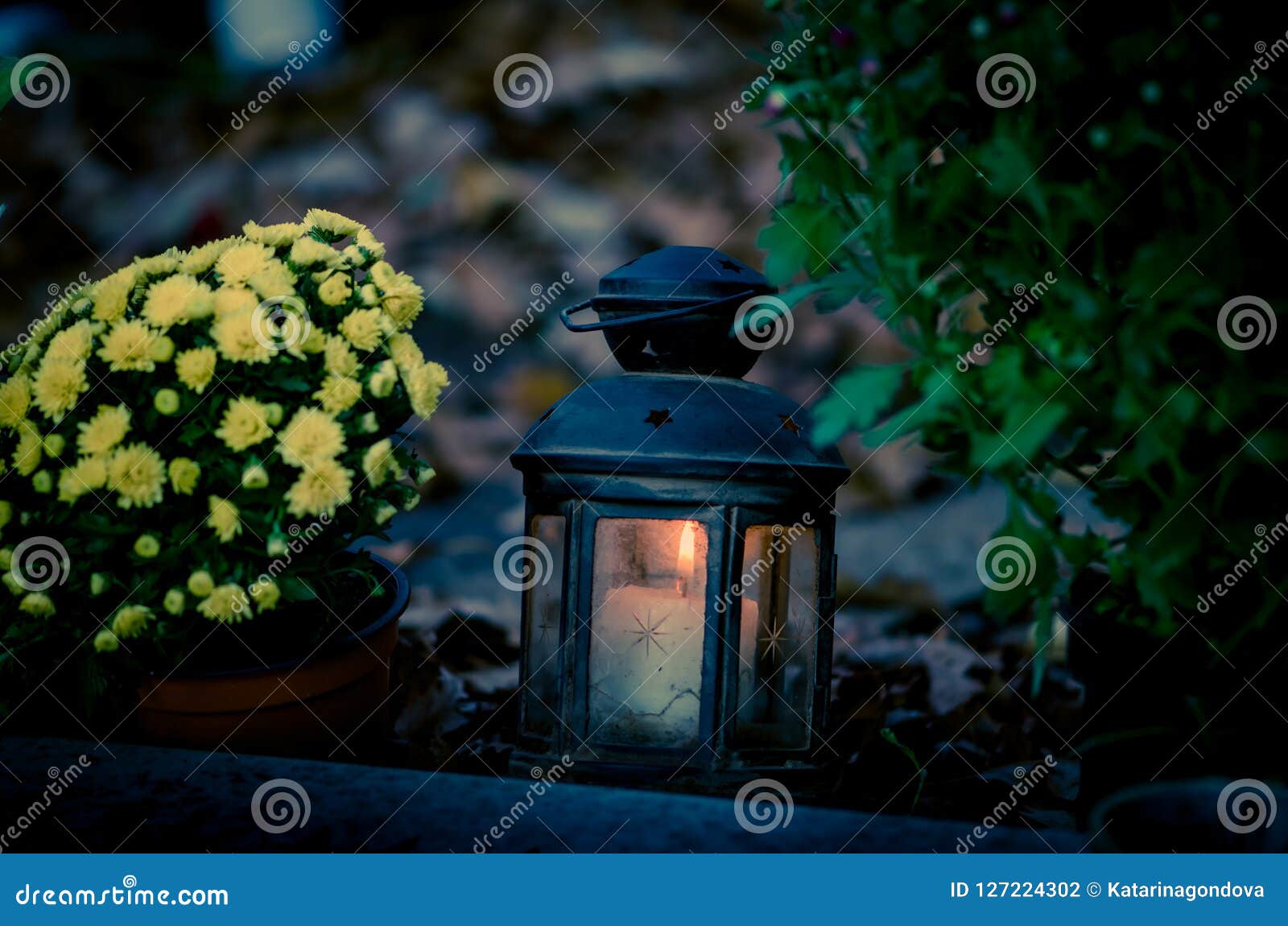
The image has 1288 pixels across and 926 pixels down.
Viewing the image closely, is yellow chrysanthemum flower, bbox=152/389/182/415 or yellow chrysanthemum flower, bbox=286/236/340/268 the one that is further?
yellow chrysanthemum flower, bbox=286/236/340/268

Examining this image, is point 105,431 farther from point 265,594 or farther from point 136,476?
point 265,594

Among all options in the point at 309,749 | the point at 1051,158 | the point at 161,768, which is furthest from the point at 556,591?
the point at 1051,158

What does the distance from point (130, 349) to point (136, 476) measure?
0.24 metres

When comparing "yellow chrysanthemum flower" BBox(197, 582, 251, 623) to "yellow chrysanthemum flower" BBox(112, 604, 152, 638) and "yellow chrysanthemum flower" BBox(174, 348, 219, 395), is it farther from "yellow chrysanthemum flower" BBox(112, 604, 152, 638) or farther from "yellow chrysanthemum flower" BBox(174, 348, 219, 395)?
"yellow chrysanthemum flower" BBox(174, 348, 219, 395)

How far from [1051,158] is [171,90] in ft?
11.7

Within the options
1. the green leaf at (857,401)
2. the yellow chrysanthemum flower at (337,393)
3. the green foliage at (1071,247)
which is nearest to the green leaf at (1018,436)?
the green foliage at (1071,247)

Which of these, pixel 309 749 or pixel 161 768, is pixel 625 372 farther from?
pixel 161 768

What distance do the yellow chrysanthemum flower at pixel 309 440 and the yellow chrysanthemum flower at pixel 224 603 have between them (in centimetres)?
24

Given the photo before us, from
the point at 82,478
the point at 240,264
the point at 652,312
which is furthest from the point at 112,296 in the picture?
the point at 652,312

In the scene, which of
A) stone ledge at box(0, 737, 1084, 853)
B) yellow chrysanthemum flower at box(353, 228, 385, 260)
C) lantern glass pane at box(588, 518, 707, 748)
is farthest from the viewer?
yellow chrysanthemum flower at box(353, 228, 385, 260)

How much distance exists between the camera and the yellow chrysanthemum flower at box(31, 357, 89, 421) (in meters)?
1.90

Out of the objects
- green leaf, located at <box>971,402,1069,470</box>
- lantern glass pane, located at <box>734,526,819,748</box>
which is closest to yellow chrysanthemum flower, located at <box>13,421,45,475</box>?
lantern glass pane, located at <box>734,526,819,748</box>

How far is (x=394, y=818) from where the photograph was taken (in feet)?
5.43

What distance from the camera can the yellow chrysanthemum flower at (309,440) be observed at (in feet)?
6.10
